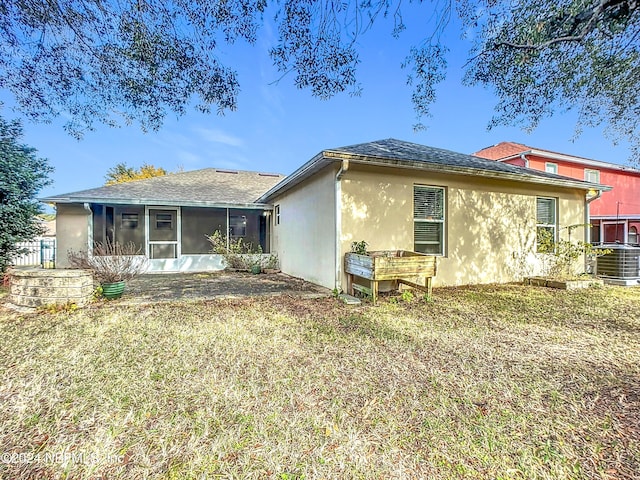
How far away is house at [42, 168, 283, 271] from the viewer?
10117mm

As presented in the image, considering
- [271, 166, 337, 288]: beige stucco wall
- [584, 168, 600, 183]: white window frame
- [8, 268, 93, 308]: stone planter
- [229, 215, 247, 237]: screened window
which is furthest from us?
[584, 168, 600, 183]: white window frame

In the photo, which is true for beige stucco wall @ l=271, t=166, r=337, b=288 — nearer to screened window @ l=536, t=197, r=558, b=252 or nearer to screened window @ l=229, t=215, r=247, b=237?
screened window @ l=229, t=215, r=247, b=237

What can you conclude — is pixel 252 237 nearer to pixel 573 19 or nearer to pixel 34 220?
pixel 34 220

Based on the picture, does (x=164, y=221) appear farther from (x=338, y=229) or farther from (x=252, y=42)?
(x=252, y=42)

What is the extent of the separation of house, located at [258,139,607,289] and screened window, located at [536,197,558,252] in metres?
0.03

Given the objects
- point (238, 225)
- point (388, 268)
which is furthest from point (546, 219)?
Result: point (238, 225)

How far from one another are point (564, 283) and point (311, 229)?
6220 millimetres

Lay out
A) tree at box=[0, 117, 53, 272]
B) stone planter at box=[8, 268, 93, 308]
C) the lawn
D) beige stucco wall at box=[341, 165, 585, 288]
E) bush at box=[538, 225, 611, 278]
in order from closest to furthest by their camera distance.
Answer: the lawn, stone planter at box=[8, 268, 93, 308], beige stucco wall at box=[341, 165, 585, 288], tree at box=[0, 117, 53, 272], bush at box=[538, 225, 611, 278]

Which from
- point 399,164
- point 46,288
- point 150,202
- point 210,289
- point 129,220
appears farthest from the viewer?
point 129,220

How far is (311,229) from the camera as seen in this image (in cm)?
757

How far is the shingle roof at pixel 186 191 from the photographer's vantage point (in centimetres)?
977

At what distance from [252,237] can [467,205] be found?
26.0 ft

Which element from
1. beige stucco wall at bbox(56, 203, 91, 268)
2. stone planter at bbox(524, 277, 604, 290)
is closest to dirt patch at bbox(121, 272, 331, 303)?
beige stucco wall at bbox(56, 203, 91, 268)

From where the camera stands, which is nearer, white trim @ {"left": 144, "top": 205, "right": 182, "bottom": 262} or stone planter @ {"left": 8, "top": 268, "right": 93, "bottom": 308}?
stone planter @ {"left": 8, "top": 268, "right": 93, "bottom": 308}
